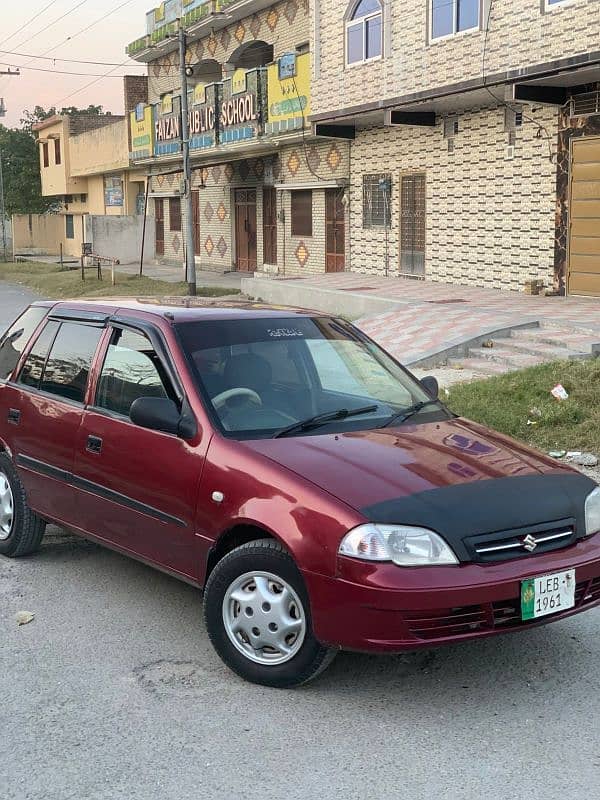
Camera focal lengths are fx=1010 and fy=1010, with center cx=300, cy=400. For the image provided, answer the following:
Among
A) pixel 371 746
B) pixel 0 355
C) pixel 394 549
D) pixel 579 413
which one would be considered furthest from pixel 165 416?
pixel 579 413

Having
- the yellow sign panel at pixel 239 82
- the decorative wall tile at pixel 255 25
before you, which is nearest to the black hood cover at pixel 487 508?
the yellow sign panel at pixel 239 82

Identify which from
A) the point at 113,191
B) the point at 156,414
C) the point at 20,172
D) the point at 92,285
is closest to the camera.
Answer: the point at 156,414

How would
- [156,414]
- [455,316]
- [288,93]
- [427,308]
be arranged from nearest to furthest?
1. [156,414]
2. [455,316]
3. [427,308]
4. [288,93]

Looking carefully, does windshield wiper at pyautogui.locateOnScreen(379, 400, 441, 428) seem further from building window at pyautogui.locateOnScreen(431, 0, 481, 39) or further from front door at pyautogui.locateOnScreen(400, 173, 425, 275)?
front door at pyautogui.locateOnScreen(400, 173, 425, 275)

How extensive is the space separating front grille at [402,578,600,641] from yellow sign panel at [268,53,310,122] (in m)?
21.1

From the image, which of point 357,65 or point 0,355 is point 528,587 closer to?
point 0,355

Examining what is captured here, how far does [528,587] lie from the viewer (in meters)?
3.93

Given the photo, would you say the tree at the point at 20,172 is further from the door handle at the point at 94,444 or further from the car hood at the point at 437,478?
the car hood at the point at 437,478

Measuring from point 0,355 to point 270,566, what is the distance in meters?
3.17

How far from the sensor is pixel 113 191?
45.5m

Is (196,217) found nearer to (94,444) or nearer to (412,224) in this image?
(412,224)

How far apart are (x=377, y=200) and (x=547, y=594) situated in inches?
781

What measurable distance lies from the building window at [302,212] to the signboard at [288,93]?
1986 mm

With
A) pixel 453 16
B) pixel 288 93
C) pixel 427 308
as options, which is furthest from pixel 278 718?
pixel 288 93
